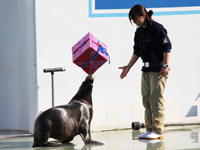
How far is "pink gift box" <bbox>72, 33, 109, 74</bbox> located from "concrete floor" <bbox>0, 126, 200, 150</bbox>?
98 cm

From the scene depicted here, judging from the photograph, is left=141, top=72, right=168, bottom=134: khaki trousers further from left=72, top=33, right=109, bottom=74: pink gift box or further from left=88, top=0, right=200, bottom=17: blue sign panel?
left=88, top=0, right=200, bottom=17: blue sign panel

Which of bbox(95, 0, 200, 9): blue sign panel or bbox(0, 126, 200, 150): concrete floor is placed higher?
bbox(95, 0, 200, 9): blue sign panel

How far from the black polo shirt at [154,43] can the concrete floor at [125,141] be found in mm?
914

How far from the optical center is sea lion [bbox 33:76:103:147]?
14.5 feet

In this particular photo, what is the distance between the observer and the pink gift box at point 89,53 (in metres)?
4.52

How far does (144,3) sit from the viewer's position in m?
5.97

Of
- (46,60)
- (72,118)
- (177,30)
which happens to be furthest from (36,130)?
(177,30)

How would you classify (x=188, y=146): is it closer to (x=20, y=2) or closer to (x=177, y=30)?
(x=177, y=30)

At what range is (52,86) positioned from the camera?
520 cm

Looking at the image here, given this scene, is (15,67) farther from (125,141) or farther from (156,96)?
(156,96)

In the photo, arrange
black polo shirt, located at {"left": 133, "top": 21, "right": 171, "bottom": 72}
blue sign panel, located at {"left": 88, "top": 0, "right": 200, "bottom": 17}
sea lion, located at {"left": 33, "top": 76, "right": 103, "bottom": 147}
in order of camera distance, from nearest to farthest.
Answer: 1. sea lion, located at {"left": 33, "top": 76, "right": 103, "bottom": 147}
2. black polo shirt, located at {"left": 133, "top": 21, "right": 171, "bottom": 72}
3. blue sign panel, located at {"left": 88, "top": 0, "right": 200, "bottom": 17}

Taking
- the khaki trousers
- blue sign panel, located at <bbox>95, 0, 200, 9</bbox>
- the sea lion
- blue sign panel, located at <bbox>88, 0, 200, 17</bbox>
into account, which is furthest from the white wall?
the khaki trousers

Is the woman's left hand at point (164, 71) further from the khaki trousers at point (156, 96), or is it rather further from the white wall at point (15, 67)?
the white wall at point (15, 67)

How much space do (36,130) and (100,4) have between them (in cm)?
231
